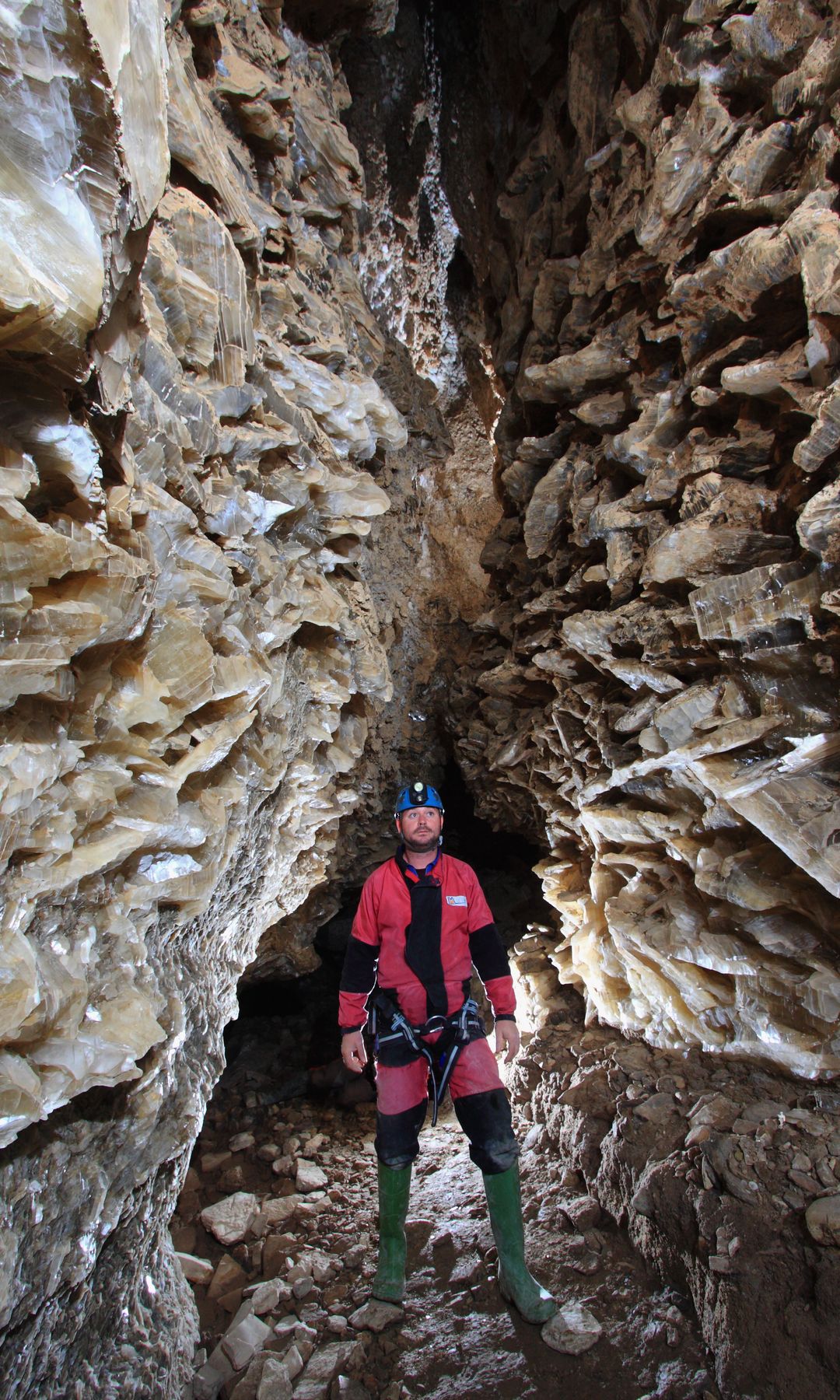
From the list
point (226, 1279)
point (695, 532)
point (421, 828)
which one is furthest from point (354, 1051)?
point (695, 532)

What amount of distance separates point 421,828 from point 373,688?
217 cm

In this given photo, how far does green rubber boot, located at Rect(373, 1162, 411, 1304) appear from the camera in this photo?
3.35 metres

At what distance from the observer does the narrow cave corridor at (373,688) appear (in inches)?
78.7

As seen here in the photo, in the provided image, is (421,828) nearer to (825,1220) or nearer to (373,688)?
(373,688)

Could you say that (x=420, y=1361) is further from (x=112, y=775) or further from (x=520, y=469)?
(x=520, y=469)

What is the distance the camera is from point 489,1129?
330cm

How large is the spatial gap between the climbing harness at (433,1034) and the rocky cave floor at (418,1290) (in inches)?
38.4

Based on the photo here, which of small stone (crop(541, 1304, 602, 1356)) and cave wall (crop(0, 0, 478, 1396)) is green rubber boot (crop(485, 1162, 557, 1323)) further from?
cave wall (crop(0, 0, 478, 1396))

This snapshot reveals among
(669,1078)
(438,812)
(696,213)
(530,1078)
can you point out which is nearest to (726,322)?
(696,213)

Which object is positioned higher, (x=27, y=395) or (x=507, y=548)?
(x=507, y=548)

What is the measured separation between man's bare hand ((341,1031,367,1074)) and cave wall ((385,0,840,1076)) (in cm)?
190

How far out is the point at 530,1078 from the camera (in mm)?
5109

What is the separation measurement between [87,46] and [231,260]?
2.19 meters

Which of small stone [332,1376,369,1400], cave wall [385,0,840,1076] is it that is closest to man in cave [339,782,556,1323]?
small stone [332,1376,369,1400]
